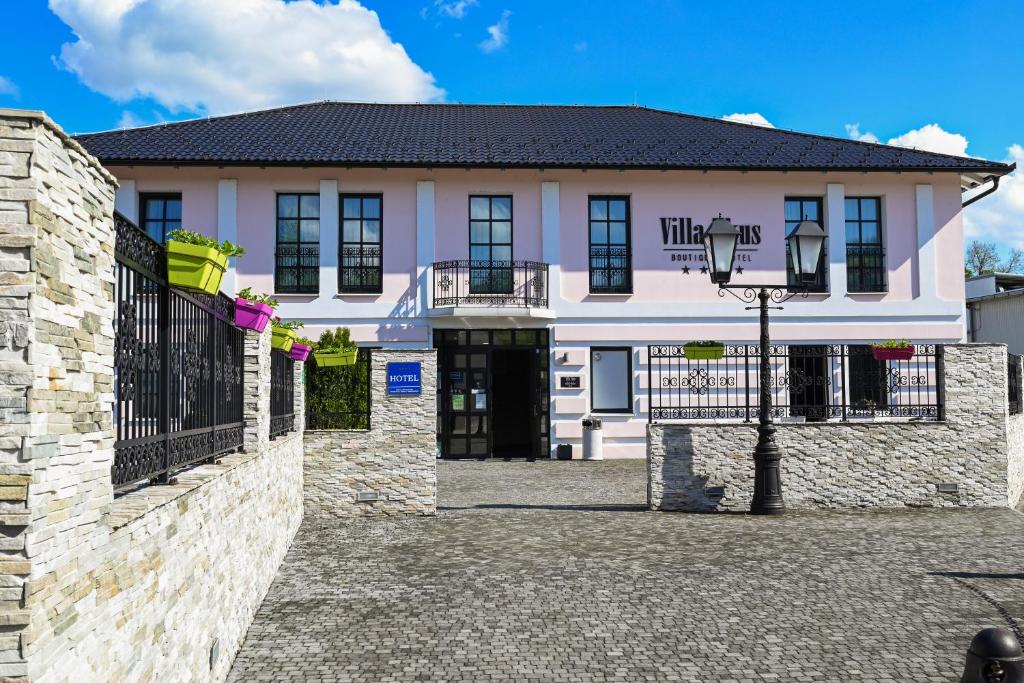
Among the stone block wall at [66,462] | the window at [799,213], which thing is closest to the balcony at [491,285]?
the window at [799,213]

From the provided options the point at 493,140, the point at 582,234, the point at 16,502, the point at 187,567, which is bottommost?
the point at 187,567

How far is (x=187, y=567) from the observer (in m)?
4.38

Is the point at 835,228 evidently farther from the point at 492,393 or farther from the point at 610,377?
the point at 492,393

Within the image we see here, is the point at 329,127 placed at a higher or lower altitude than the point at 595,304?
higher

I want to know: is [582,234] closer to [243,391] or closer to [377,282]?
[377,282]

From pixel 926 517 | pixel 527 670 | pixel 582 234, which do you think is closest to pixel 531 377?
pixel 582 234

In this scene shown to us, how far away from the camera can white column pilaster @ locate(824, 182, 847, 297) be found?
20547mm

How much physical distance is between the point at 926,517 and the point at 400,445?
23.9 ft

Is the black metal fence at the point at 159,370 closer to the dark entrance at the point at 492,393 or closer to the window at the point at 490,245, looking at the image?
the dark entrance at the point at 492,393

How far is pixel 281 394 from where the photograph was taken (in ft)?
32.1

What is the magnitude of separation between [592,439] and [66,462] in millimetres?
16912

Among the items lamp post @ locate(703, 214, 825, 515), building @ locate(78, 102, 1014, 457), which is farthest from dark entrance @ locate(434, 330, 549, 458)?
lamp post @ locate(703, 214, 825, 515)

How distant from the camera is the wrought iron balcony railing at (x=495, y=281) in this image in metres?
19.7

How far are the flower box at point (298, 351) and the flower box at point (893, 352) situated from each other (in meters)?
8.62
